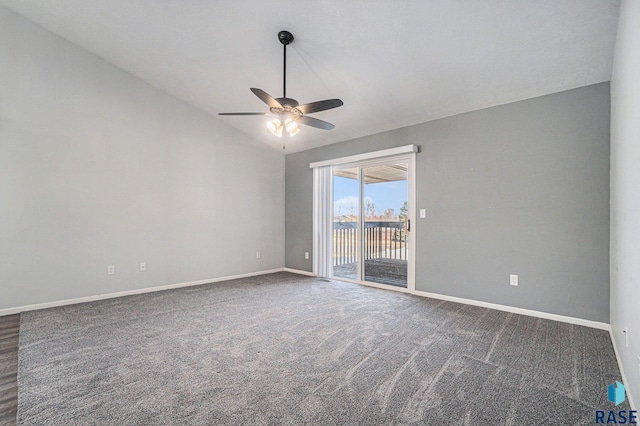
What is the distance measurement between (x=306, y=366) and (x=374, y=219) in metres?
3.12

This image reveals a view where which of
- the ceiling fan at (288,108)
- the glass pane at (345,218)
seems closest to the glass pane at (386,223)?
the glass pane at (345,218)

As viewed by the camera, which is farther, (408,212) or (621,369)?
(408,212)

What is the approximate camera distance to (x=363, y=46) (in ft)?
9.80

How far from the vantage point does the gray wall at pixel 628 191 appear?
5.23 feet

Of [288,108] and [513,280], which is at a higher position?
[288,108]

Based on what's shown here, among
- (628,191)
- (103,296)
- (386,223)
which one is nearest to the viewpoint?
(628,191)

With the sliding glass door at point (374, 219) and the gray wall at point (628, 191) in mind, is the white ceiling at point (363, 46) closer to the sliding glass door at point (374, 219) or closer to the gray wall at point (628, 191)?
the gray wall at point (628, 191)

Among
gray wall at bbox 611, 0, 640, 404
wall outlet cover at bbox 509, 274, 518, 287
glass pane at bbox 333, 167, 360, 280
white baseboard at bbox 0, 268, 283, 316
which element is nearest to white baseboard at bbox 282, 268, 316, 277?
glass pane at bbox 333, 167, 360, 280

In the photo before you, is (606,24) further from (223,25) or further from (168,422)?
(168,422)

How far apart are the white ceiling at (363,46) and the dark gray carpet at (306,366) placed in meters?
2.58

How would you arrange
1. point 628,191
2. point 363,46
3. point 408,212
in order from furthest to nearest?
point 408,212
point 363,46
point 628,191

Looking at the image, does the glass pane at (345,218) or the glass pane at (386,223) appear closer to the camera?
the glass pane at (386,223)

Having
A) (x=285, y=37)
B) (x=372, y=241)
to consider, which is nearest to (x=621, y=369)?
(x=372, y=241)

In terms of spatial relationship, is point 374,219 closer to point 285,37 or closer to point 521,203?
point 521,203
